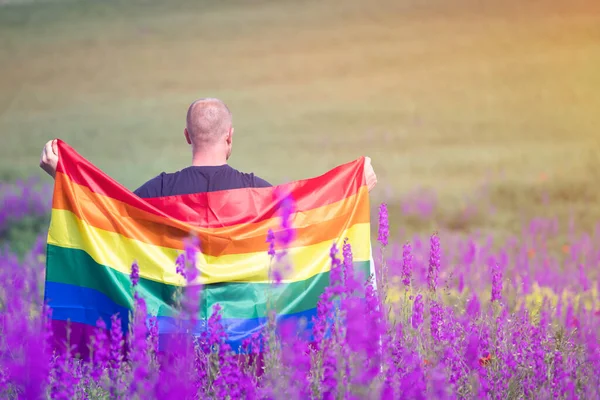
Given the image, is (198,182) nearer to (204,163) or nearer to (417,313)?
(204,163)

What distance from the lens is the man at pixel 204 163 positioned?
3574mm

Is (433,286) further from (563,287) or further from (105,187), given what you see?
(563,287)

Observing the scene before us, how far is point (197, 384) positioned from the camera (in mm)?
2680

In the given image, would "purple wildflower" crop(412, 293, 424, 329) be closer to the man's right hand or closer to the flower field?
the flower field

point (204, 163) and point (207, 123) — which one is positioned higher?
point (207, 123)

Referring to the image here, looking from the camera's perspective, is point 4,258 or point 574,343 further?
point 4,258

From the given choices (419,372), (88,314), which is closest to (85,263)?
(88,314)

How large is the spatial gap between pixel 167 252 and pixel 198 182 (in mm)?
342

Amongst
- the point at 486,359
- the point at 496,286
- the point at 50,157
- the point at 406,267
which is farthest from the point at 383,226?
the point at 50,157

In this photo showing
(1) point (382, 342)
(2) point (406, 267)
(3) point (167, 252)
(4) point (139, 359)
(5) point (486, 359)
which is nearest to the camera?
(4) point (139, 359)

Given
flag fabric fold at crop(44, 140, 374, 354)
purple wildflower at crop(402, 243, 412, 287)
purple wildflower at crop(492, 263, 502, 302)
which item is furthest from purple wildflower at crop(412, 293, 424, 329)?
flag fabric fold at crop(44, 140, 374, 354)

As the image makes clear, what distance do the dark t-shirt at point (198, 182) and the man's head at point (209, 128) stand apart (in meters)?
0.09

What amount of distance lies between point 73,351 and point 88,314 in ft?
0.53

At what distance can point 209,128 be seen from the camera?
364 cm
